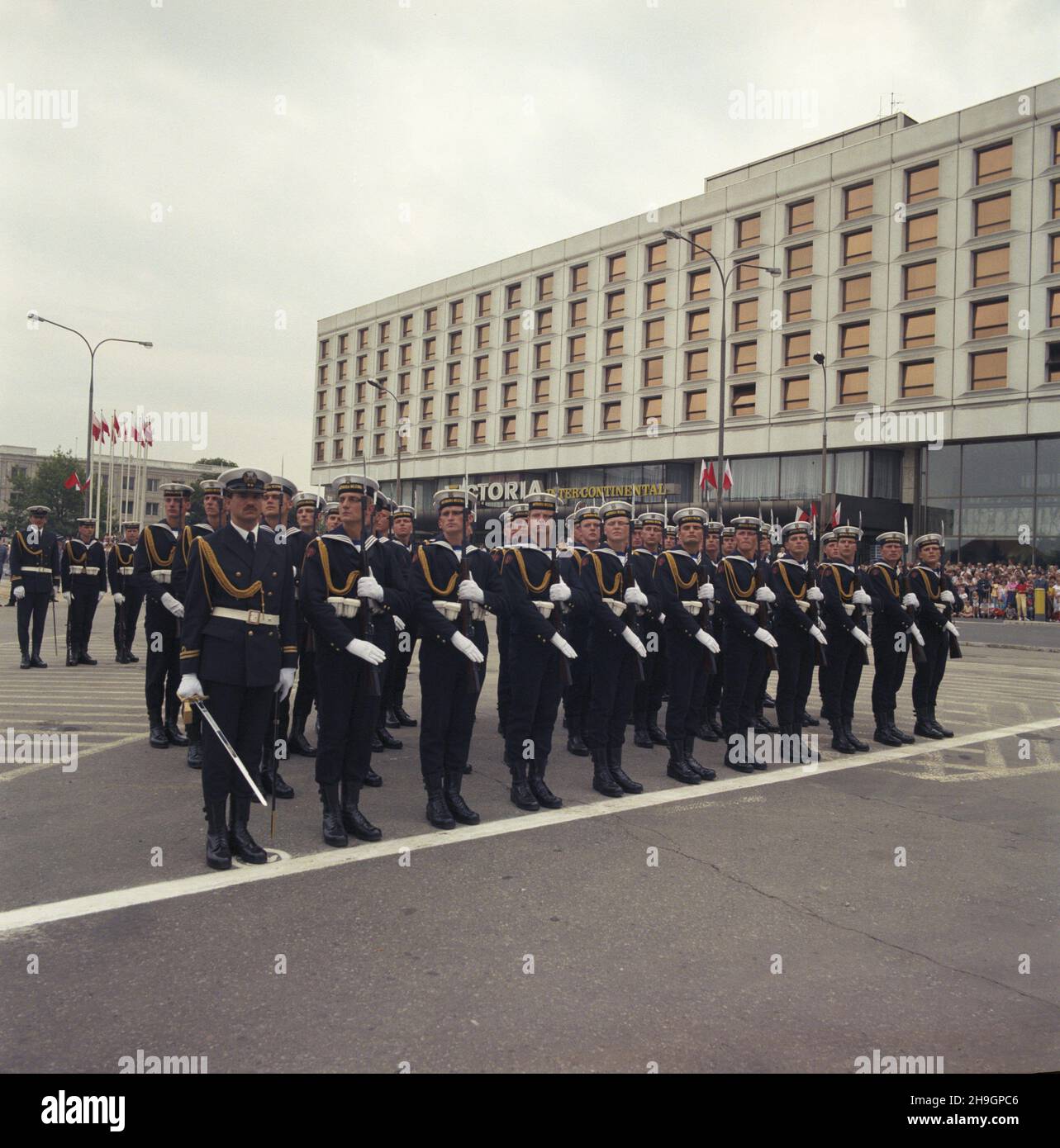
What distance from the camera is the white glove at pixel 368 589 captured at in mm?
5617

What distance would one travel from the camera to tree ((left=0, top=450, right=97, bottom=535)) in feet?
267

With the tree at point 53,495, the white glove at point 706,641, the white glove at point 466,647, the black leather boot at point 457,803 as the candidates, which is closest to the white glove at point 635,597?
the white glove at point 706,641

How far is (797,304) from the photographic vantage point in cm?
3984

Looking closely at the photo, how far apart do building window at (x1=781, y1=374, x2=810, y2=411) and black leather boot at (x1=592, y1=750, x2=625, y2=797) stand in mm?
35509

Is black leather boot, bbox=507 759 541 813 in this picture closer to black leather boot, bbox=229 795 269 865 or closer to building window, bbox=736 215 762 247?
black leather boot, bbox=229 795 269 865

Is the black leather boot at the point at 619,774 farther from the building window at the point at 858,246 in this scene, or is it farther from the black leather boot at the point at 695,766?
the building window at the point at 858,246

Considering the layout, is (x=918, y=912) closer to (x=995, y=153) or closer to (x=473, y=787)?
(x=473, y=787)

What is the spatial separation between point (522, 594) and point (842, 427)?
114ft

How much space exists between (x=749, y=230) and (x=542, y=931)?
4255 centimetres

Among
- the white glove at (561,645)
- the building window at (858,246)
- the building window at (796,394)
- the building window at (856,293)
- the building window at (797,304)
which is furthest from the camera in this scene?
the building window at (796,394)

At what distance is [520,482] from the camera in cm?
5281

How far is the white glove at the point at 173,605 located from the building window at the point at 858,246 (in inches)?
1445

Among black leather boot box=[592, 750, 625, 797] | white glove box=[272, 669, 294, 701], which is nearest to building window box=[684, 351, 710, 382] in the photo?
black leather boot box=[592, 750, 625, 797]
